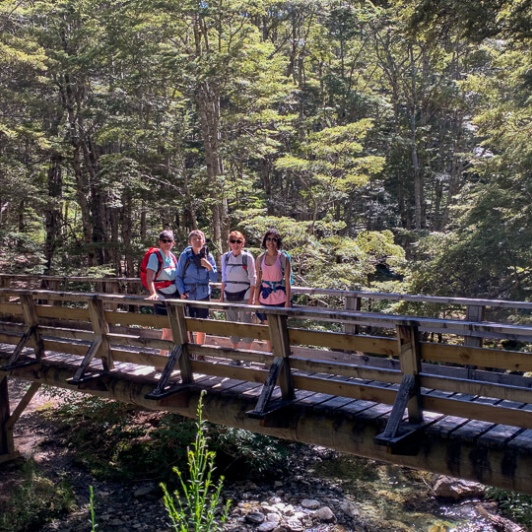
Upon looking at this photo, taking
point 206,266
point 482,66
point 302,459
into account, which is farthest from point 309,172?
point 482,66

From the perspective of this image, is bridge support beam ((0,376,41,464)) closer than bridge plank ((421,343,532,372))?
No

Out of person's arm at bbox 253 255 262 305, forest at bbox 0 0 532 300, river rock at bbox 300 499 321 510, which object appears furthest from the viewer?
forest at bbox 0 0 532 300

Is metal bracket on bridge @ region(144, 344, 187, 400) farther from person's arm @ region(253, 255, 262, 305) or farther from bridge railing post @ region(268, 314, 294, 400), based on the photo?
bridge railing post @ region(268, 314, 294, 400)

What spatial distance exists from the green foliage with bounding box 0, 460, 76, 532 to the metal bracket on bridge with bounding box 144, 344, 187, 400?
5292 millimetres

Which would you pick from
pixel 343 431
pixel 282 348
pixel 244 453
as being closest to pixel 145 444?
pixel 244 453

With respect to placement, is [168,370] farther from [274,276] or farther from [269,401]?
[274,276]

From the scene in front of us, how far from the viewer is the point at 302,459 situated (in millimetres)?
12812

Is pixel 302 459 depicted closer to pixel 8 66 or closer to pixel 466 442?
pixel 466 442

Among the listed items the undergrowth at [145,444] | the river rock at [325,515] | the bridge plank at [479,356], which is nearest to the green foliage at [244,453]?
the undergrowth at [145,444]

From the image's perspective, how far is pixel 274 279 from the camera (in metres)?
6.55

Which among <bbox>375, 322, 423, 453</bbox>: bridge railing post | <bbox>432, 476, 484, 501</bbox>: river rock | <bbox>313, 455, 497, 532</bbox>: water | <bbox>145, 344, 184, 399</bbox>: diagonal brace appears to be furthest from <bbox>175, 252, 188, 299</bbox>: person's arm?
<bbox>432, 476, 484, 501</bbox>: river rock

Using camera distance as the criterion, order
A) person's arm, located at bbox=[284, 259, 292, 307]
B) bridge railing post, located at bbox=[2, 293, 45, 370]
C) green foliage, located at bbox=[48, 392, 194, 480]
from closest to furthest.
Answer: person's arm, located at bbox=[284, 259, 292, 307] < bridge railing post, located at bbox=[2, 293, 45, 370] < green foliage, located at bbox=[48, 392, 194, 480]

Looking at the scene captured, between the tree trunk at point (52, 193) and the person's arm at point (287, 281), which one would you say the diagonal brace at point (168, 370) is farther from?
the tree trunk at point (52, 193)

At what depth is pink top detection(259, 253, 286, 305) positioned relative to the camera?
21.4ft
